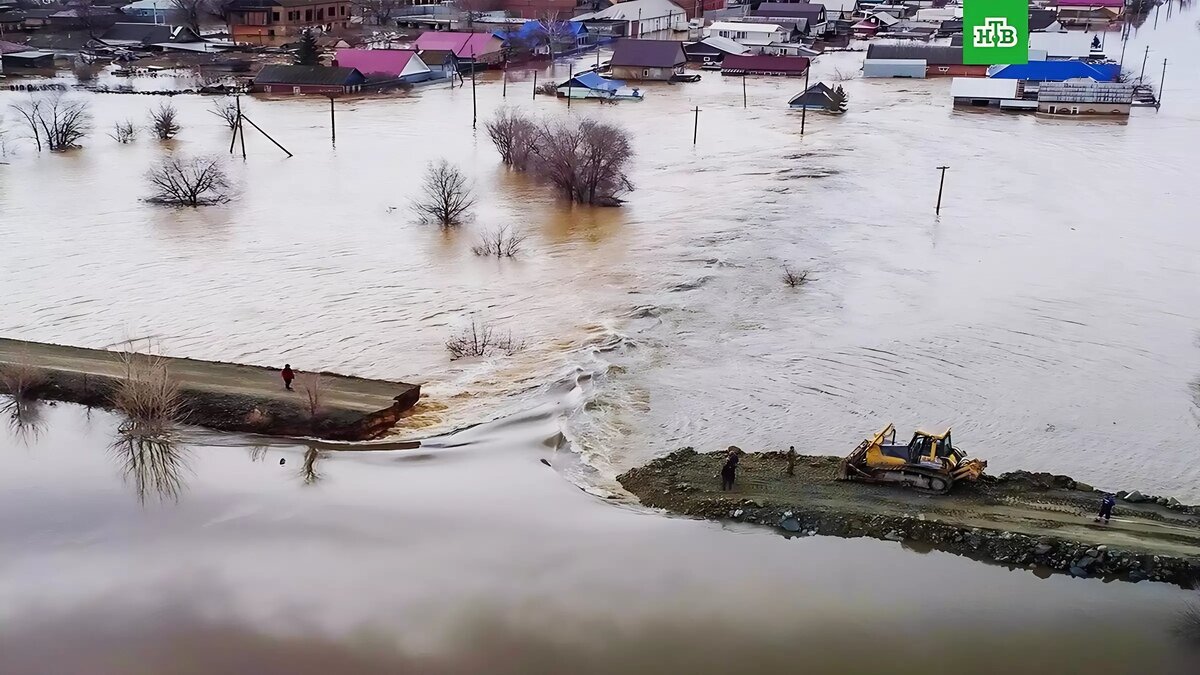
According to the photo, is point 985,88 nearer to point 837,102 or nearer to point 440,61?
point 837,102

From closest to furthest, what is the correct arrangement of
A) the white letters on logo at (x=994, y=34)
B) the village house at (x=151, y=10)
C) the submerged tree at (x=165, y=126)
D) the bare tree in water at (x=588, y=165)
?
the white letters on logo at (x=994, y=34) → the bare tree in water at (x=588, y=165) → the submerged tree at (x=165, y=126) → the village house at (x=151, y=10)

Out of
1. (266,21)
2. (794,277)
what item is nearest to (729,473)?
(794,277)

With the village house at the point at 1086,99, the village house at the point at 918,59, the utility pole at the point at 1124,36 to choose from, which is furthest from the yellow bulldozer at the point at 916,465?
the utility pole at the point at 1124,36

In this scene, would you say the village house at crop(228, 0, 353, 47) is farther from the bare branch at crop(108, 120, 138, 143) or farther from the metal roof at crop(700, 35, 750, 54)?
the bare branch at crop(108, 120, 138, 143)

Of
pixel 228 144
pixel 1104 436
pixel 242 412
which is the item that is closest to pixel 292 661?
pixel 242 412

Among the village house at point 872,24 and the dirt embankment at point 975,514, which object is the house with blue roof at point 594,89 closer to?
the village house at point 872,24

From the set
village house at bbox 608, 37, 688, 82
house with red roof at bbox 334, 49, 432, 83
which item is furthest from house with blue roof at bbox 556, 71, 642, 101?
house with red roof at bbox 334, 49, 432, 83

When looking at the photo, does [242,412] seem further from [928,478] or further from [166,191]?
[166,191]
